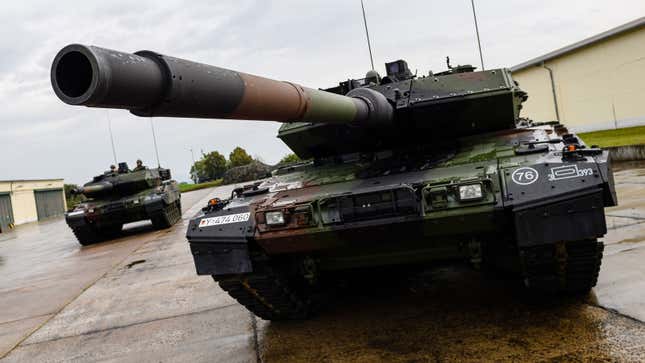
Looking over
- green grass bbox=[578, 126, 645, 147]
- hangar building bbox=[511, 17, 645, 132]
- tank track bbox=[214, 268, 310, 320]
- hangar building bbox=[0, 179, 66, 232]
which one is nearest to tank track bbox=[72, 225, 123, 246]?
tank track bbox=[214, 268, 310, 320]

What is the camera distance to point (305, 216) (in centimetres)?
494

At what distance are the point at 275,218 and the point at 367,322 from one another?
4.58 feet

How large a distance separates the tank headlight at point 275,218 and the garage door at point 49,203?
1585 inches

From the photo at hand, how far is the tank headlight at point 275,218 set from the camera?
4965 millimetres

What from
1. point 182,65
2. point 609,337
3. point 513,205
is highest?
point 182,65

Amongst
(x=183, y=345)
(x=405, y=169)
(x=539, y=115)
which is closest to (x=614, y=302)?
(x=405, y=169)

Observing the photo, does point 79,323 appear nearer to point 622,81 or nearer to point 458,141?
point 458,141

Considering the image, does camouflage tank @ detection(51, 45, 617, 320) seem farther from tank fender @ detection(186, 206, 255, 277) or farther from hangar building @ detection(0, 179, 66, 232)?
hangar building @ detection(0, 179, 66, 232)

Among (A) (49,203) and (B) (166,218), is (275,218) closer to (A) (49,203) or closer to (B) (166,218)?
(B) (166,218)

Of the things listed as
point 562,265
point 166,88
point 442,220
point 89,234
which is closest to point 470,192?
point 442,220

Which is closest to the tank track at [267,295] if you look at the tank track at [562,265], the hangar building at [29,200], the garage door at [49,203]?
the tank track at [562,265]

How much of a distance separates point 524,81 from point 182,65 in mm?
27667

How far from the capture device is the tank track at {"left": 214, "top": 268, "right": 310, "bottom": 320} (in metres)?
5.23

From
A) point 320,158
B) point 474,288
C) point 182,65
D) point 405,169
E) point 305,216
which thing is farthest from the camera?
point 320,158
